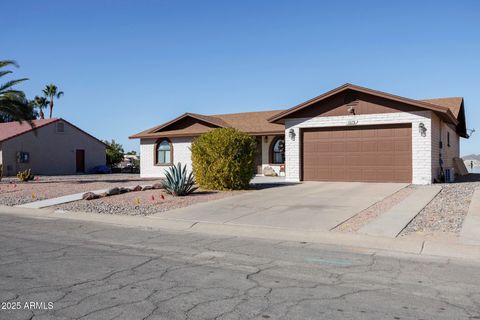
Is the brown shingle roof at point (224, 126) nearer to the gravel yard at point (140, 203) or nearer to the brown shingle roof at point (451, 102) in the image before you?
the brown shingle roof at point (451, 102)

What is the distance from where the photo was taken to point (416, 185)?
65.0ft

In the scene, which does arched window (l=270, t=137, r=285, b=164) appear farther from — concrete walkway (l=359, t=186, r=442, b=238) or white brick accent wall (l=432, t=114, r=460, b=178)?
concrete walkway (l=359, t=186, r=442, b=238)

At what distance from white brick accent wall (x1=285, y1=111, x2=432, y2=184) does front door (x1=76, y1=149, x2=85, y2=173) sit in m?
27.2

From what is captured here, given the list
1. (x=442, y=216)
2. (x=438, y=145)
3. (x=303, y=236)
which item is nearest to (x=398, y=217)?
(x=442, y=216)

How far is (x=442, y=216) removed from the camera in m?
11.7

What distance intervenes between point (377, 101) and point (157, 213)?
1195 centimetres

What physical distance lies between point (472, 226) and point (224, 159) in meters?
10.2

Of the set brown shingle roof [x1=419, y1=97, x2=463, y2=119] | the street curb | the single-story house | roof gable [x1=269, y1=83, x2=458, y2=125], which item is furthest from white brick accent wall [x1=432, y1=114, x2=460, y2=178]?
the street curb

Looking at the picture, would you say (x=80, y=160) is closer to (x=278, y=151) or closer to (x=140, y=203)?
(x=278, y=151)

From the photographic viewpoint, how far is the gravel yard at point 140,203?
14.3 meters

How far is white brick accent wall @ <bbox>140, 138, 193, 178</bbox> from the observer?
30.1m

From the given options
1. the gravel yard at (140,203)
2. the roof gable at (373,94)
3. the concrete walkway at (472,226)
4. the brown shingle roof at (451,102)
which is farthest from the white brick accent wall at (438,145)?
the gravel yard at (140,203)

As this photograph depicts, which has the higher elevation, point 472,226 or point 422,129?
point 422,129

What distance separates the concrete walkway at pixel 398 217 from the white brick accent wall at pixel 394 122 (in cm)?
384
